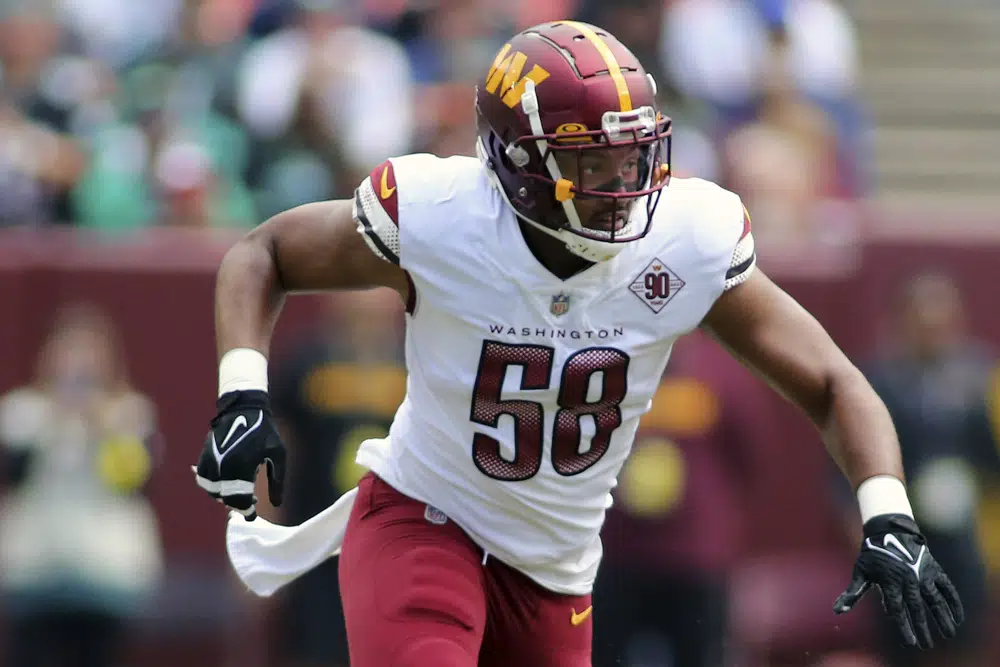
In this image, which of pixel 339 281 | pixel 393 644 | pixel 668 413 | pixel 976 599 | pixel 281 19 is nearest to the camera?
pixel 393 644

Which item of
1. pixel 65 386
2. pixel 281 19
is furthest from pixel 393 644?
pixel 281 19

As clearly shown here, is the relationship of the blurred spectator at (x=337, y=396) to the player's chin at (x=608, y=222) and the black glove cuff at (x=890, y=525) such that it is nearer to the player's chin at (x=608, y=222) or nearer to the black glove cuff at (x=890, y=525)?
the player's chin at (x=608, y=222)

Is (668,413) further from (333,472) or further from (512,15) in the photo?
(512,15)

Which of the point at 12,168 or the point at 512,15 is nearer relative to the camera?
the point at 12,168

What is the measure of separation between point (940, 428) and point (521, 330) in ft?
13.9

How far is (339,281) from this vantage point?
13.2 feet

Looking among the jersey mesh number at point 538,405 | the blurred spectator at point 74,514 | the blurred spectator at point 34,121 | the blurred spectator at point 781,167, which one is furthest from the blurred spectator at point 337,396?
the jersey mesh number at point 538,405

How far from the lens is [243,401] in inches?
150

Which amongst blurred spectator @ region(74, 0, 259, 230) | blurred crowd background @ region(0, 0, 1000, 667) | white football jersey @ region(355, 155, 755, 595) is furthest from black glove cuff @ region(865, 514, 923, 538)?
blurred spectator @ region(74, 0, 259, 230)

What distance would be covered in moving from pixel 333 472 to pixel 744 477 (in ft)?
5.46

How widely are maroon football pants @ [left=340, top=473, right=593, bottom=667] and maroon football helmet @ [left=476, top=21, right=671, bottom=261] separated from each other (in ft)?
2.38

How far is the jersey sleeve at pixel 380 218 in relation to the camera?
3938 millimetres

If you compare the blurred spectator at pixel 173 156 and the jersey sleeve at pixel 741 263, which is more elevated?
the jersey sleeve at pixel 741 263

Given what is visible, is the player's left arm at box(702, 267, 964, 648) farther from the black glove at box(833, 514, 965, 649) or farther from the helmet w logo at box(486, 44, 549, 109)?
the helmet w logo at box(486, 44, 549, 109)
